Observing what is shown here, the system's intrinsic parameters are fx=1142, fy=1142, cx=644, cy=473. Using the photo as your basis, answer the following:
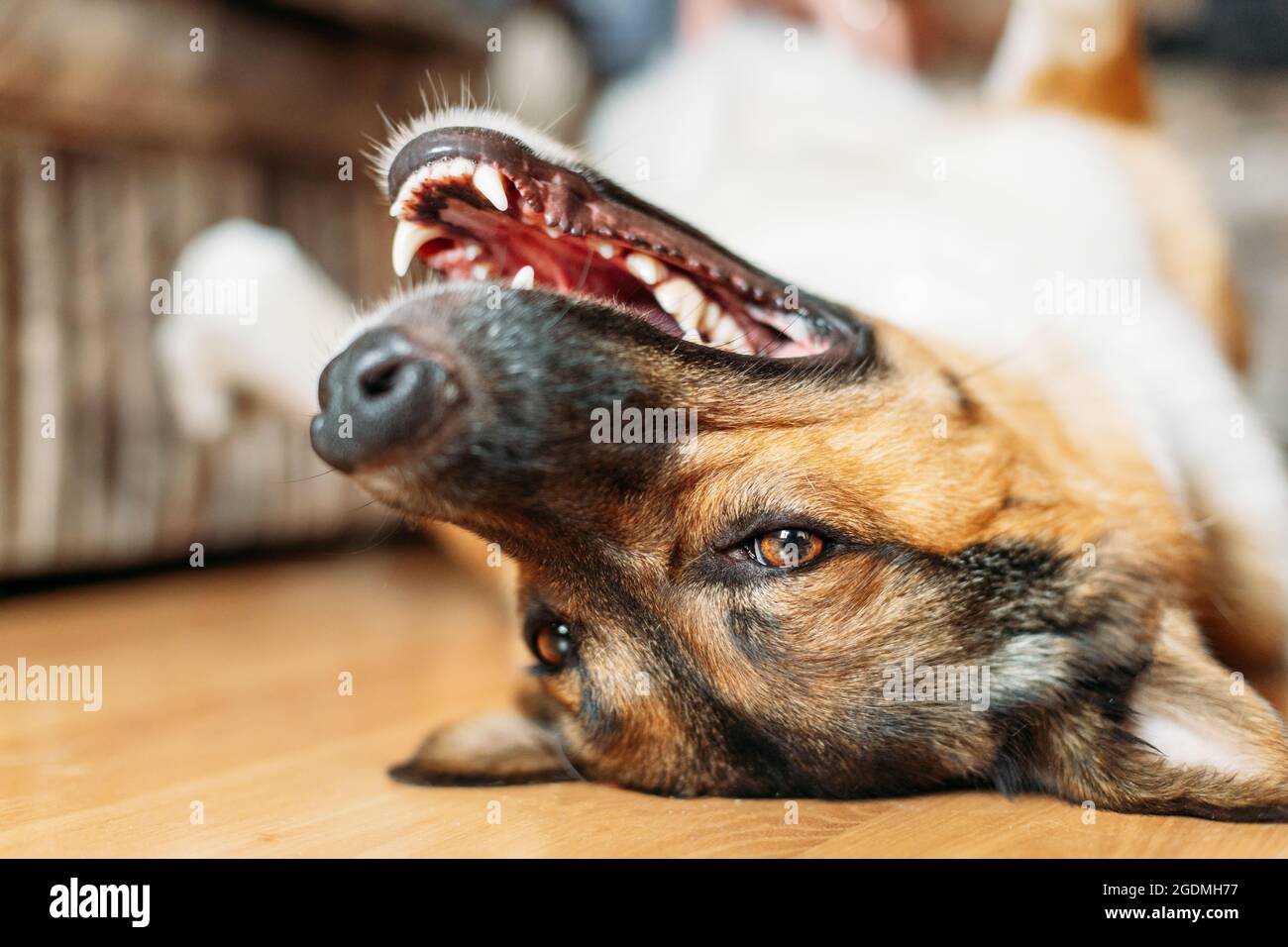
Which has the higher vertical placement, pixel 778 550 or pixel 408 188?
pixel 408 188

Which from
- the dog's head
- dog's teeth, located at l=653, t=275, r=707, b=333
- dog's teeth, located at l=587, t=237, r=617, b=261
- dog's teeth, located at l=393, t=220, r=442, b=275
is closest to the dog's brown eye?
the dog's head

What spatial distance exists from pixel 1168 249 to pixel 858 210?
75 centimetres

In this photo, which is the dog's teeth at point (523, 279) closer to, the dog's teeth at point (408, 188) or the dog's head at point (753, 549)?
the dog's head at point (753, 549)

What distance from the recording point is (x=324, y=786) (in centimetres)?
169

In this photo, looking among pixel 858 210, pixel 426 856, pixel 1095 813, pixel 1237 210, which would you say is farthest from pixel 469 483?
pixel 1237 210

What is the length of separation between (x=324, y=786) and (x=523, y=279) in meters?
0.80

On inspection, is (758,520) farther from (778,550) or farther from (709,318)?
(709,318)

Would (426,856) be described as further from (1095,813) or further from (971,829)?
(1095,813)

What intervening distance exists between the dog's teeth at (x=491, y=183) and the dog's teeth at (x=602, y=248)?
138mm

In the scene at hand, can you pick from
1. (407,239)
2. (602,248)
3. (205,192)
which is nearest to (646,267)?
(602,248)

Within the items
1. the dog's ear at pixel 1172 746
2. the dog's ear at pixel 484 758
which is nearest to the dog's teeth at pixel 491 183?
the dog's ear at pixel 484 758

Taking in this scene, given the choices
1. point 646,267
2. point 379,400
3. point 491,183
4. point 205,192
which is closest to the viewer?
point 379,400

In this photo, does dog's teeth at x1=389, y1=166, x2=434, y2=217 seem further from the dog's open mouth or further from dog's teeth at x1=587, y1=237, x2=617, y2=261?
dog's teeth at x1=587, y1=237, x2=617, y2=261
